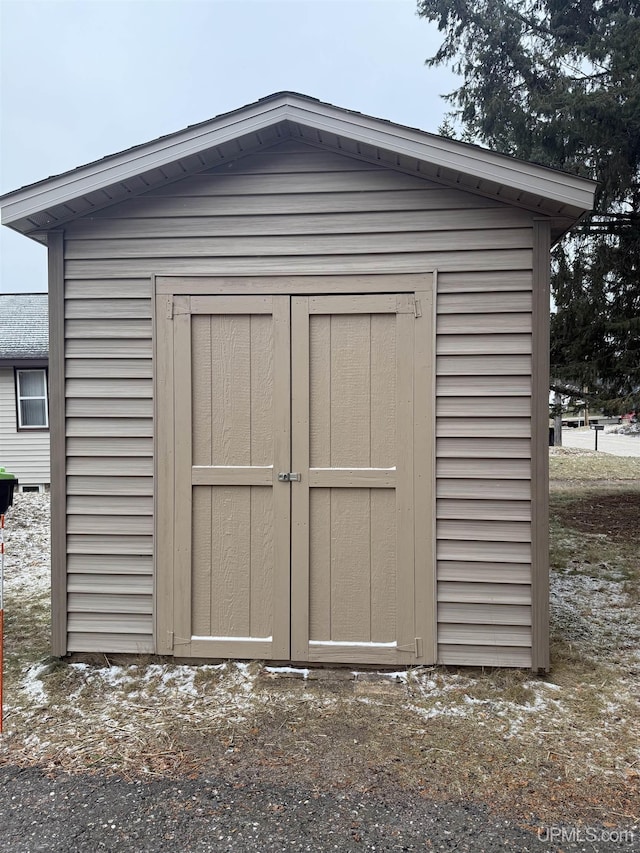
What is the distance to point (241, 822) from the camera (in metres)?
2.28

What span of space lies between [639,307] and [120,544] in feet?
25.8

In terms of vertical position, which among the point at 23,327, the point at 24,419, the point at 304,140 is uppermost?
the point at 23,327

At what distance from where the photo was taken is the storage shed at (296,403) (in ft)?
11.3

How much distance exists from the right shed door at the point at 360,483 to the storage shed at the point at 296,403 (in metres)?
0.01

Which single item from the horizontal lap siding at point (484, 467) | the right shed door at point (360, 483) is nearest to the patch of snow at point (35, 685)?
the right shed door at point (360, 483)

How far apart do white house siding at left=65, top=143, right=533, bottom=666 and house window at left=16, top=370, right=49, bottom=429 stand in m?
8.79

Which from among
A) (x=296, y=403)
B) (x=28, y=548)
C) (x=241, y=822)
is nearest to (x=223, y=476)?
(x=296, y=403)

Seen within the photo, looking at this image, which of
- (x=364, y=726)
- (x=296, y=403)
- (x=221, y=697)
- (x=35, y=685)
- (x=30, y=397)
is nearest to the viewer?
(x=364, y=726)

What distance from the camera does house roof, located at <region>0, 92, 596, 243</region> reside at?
3.19 metres

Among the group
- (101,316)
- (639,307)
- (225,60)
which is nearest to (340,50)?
(225,60)

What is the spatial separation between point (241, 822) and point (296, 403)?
2.09 m

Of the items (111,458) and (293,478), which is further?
(111,458)

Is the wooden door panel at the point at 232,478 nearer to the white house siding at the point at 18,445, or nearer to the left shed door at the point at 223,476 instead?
the left shed door at the point at 223,476

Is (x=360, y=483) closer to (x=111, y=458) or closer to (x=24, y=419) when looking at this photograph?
(x=111, y=458)
